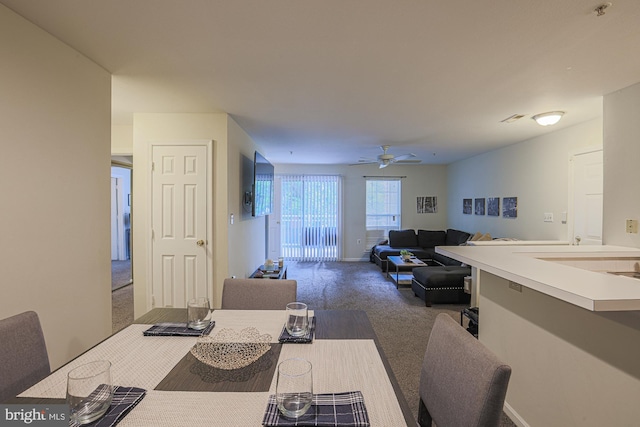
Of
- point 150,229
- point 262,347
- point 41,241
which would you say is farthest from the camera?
point 150,229

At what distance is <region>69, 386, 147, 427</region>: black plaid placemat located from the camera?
2.46 ft

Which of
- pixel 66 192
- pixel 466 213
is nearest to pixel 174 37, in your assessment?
pixel 66 192

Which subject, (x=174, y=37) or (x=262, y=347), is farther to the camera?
(x=174, y=37)

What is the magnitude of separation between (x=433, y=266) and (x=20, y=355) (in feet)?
17.4

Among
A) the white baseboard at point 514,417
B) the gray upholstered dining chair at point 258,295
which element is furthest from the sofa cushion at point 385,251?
the gray upholstered dining chair at point 258,295

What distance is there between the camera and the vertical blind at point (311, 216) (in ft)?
23.9

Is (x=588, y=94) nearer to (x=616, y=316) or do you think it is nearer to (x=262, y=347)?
(x=616, y=316)

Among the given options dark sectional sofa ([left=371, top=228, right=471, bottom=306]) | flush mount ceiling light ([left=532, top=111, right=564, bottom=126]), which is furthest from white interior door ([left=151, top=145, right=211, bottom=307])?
flush mount ceiling light ([left=532, top=111, right=564, bottom=126])

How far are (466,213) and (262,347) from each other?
6226 mm

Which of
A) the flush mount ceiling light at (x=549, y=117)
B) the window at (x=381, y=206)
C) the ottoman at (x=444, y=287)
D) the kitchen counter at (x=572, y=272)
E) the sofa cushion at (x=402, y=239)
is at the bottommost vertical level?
the ottoman at (x=444, y=287)

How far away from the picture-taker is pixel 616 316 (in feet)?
4.42

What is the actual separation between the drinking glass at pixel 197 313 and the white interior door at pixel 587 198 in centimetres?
411

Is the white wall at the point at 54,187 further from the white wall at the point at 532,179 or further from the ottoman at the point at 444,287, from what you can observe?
the white wall at the point at 532,179

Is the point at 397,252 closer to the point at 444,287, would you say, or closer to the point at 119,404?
the point at 444,287
